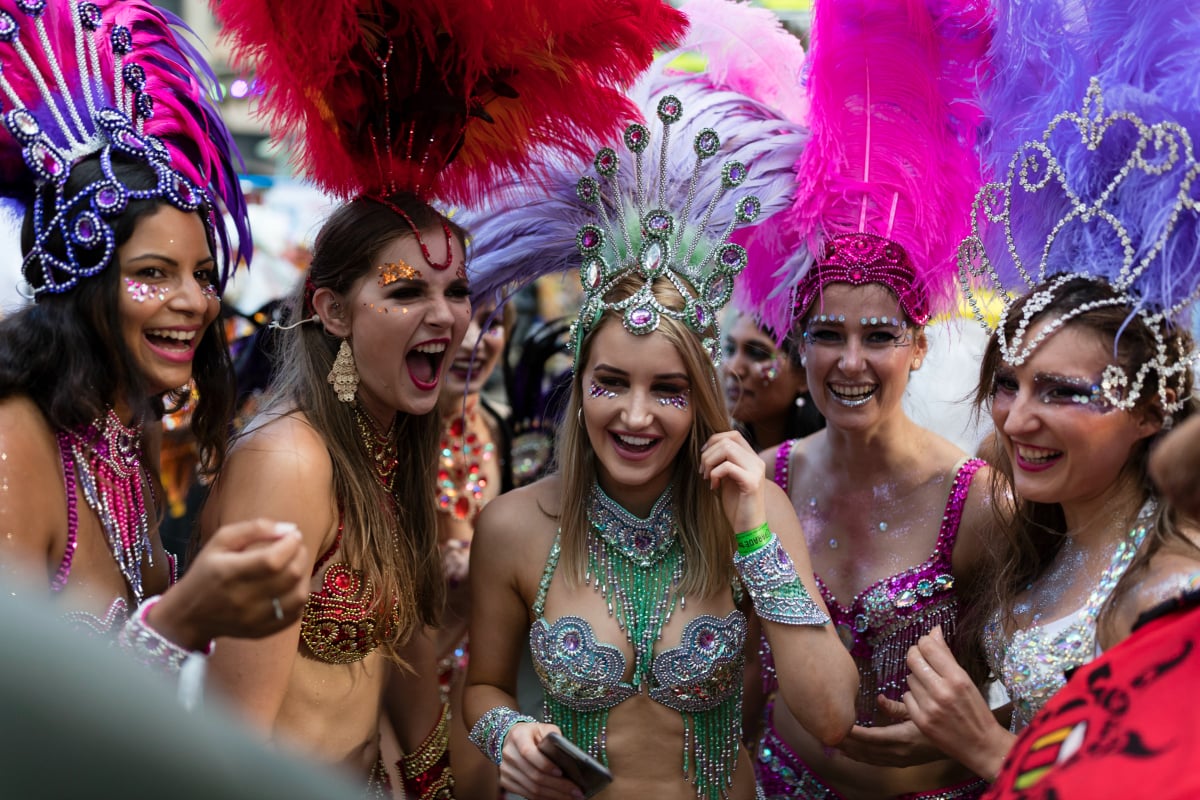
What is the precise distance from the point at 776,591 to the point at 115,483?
1510mm

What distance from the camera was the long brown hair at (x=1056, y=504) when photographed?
Result: 2.34m

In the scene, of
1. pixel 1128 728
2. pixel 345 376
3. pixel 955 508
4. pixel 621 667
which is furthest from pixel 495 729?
pixel 1128 728

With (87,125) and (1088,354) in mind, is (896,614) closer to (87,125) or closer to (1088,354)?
(1088,354)

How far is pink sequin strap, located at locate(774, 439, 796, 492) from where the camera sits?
11.5ft

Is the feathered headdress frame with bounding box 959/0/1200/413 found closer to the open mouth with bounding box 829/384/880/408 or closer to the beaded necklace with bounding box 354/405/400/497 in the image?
the open mouth with bounding box 829/384/880/408

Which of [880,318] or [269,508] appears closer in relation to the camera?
[269,508]

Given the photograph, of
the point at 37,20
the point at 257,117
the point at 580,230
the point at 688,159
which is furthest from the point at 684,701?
the point at 37,20

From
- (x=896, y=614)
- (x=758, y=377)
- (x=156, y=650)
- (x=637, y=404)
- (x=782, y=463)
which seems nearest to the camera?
(x=156, y=650)

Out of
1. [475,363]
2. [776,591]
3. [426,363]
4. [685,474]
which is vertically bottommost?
[776,591]

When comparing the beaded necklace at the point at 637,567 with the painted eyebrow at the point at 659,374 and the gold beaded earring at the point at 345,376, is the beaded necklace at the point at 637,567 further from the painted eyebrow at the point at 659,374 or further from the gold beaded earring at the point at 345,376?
the gold beaded earring at the point at 345,376

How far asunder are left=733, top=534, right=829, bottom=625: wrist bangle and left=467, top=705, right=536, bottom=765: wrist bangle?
2.08 ft

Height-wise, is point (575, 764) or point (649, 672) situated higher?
point (649, 672)

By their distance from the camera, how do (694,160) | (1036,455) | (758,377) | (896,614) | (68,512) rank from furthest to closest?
1. (758,377)
2. (694,160)
3. (896,614)
4. (1036,455)
5. (68,512)

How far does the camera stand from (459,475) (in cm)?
464
